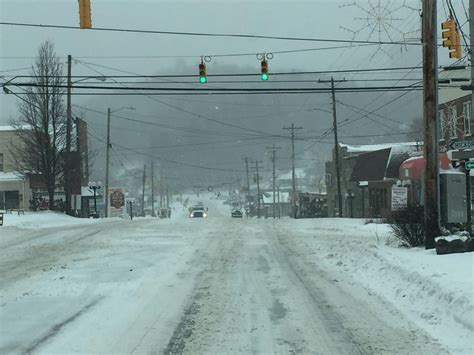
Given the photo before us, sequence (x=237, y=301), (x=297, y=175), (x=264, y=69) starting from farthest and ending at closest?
1. (x=297, y=175)
2. (x=264, y=69)
3. (x=237, y=301)

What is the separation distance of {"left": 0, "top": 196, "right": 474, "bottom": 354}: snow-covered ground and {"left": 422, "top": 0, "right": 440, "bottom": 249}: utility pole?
1348 millimetres

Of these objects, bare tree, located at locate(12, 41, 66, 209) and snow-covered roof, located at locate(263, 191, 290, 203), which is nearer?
bare tree, located at locate(12, 41, 66, 209)

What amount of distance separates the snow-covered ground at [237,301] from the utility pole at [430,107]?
1348 mm

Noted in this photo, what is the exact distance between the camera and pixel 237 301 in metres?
8.55

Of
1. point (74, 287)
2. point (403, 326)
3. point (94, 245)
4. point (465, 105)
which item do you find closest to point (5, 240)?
point (94, 245)

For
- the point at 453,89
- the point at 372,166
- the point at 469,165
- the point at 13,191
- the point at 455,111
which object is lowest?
the point at 469,165

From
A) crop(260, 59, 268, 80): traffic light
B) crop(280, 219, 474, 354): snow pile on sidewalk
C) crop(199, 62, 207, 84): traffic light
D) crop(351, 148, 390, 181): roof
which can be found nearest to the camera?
crop(280, 219, 474, 354): snow pile on sidewalk

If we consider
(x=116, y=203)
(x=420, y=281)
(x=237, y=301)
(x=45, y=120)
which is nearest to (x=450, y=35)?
(x=420, y=281)

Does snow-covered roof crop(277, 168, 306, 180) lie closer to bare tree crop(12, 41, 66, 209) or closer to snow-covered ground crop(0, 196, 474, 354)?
bare tree crop(12, 41, 66, 209)

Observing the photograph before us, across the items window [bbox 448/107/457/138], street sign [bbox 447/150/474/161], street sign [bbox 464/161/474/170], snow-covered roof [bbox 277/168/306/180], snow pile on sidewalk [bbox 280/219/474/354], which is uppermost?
snow-covered roof [bbox 277/168/306/180]

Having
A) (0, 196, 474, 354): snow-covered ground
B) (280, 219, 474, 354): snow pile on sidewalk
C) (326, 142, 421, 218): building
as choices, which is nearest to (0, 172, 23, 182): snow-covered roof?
(326, 142, 421, 218): building

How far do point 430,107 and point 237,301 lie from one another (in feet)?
22.2

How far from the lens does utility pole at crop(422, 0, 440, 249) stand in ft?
40.1

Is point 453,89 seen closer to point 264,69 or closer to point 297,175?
point 264,69
